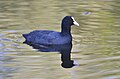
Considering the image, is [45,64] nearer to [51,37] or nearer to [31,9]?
[51,37]

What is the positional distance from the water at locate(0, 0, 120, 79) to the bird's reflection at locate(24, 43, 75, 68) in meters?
0.12

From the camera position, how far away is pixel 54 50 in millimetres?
13711

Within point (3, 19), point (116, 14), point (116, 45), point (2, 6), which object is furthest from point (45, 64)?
point (2, 6)

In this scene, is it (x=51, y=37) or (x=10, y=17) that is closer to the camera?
(x=51, y=37)

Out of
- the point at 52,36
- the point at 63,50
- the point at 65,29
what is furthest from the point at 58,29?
the point at 63,50

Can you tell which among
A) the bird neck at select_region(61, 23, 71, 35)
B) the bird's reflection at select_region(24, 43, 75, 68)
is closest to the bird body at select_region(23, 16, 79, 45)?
the bird neck at select_region(61, 23, 71, 35)

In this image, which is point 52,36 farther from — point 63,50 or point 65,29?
point 63,50

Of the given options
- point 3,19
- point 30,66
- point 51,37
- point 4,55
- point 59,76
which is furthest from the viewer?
point 3,19

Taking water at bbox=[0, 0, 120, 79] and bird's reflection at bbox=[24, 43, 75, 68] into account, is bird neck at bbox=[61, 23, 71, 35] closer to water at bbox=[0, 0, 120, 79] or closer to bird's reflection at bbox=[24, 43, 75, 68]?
water at bbox=[0, 0, 120, 79]

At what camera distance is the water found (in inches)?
429

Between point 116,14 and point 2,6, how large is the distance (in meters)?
5.33

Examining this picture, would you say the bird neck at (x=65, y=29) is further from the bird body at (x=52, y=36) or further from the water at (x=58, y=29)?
the water at (x=58, y=29)

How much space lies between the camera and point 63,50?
13.8m

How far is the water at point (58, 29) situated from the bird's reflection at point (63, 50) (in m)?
0.12
